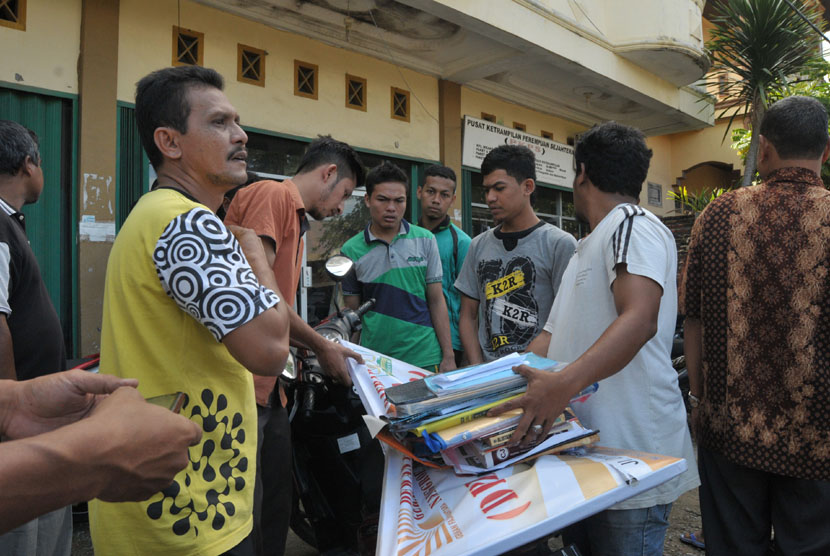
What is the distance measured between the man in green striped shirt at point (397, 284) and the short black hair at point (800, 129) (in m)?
1.95

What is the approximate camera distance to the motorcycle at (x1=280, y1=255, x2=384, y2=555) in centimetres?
266

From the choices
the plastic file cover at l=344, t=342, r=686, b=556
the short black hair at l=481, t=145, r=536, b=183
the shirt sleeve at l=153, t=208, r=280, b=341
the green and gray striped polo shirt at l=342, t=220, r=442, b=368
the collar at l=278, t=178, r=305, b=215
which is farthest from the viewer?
the green and gray striped polo shirt at l=342, t=220, r=442, b=368

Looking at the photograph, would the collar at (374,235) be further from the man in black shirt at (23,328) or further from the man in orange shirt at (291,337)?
the man in black shirt at (23,328)

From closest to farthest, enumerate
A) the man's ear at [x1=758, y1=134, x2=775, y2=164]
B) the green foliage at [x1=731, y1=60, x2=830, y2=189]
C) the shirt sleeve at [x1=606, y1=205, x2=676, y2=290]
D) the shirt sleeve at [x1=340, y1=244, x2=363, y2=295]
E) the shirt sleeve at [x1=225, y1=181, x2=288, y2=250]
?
the shirt sleeve at [x1=606, y1=205, x2=676, y2=290]
the man's ear at [x1=758, y1=134, x2=775, y2=164]
the shirt sleeve at [x1=225, y1=181, x2=288, y2=250]
the shirt sleeve at [x1=340, y1=244, x2=363, y2=295]
the green foliage at [x1=731, y1=60, x2=830, y2=189]

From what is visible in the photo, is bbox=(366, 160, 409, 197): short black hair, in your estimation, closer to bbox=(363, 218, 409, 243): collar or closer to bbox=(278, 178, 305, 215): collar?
bbox=(363, 218, 409, 243): collar

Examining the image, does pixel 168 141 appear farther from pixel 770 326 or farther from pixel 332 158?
pixel 770 326

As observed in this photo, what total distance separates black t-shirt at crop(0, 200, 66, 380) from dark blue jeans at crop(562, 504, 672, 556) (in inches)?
73.9

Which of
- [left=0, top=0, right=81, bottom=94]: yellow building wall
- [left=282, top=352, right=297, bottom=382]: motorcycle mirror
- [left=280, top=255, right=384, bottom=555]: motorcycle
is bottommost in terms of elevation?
[left=280, top=255, right=384, bottom=555]: motorcycle

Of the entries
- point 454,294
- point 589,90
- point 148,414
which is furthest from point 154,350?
point 589,90

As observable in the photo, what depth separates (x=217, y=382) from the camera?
1368 mm

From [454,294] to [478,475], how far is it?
258cm

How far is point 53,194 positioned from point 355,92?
11.5 ft

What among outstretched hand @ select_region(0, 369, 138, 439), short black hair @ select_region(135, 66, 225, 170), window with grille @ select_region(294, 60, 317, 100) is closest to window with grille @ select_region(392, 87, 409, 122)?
window with grille @ select_region(294, 60, 317, 100)

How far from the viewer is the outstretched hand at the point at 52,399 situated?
0.91 meters
